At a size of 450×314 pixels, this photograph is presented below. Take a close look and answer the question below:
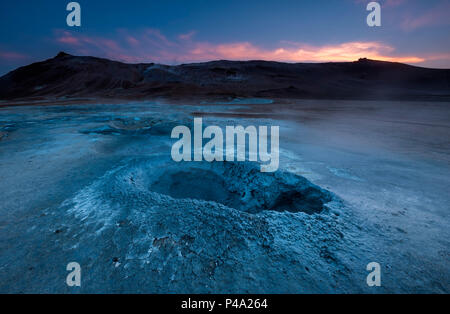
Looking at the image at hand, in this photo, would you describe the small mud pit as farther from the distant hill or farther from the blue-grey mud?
the distant hill

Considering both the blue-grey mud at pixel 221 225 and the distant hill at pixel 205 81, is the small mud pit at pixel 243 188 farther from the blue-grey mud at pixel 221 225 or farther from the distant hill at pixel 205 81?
the distant hill at pixel 205 81

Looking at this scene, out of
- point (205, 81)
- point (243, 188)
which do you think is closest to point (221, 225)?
point (243, 188)

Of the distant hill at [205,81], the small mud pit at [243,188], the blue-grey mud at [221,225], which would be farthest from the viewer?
the distant hill at [205,81]

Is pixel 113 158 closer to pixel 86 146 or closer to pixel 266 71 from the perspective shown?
pixel 86 146

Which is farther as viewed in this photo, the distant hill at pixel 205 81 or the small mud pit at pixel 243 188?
the distant hill at pixel 205 81

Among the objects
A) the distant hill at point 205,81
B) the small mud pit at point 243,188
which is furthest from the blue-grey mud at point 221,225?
the distant hill at point 205,81

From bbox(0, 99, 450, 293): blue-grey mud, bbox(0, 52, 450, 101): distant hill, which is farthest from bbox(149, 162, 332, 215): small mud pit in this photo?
bbox(0, 52, 450, 101): distant hill

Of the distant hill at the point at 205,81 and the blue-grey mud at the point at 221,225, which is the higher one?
the distant hill at the point at 205,81
